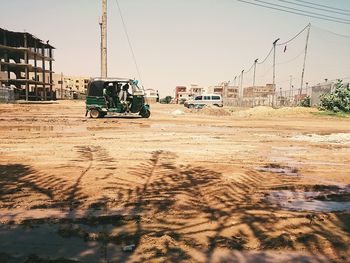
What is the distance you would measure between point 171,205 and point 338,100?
3071 cm

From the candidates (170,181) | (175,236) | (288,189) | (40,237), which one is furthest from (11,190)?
(288,189)

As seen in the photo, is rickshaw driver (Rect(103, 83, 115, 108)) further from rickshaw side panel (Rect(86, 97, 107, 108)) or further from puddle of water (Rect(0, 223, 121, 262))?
puddle of water (Rect(0, 223, 121, 262))

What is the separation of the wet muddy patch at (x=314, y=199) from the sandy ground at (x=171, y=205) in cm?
2

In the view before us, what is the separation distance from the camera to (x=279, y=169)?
7340mm

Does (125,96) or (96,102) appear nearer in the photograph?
(125,96)

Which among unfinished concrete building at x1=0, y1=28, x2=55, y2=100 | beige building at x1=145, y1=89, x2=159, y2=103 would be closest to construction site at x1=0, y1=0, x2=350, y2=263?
unfinished concrete building at x1=0, y1=28, x2=55, y2=100

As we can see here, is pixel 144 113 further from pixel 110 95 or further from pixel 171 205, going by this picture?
pixel 171 205

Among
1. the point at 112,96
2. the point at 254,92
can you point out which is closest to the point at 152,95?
the point at 254,92

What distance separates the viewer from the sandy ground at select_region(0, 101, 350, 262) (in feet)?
11.5

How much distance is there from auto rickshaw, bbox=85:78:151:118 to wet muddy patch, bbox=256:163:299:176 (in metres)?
12.6

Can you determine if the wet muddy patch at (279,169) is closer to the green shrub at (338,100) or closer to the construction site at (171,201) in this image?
the construction site at (171,201)

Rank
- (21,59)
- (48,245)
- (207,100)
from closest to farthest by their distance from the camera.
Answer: (48,245)
(207,100)
(21,59)

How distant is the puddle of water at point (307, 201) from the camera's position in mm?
4934

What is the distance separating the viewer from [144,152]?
8797 mm
